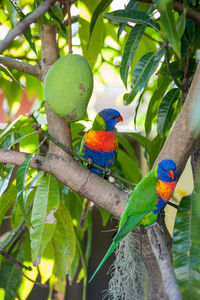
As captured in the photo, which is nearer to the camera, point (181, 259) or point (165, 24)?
point (165, 24)

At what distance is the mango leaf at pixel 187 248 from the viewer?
65 centimetres

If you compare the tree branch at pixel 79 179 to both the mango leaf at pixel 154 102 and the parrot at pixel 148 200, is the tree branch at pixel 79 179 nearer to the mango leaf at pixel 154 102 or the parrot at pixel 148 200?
the parrot at pixel 148 200

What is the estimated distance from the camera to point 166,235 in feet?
2.54

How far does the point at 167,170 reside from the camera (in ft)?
2.45

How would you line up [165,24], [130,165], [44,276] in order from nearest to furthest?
[165,24] < [44,276] < [130,165]

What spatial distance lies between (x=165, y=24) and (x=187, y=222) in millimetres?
421

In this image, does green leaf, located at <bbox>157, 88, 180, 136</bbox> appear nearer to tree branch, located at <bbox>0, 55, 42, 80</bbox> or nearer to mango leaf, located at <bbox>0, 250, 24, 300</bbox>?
tree branch, located at <bbox>0, 55, 42, 80</bbox>

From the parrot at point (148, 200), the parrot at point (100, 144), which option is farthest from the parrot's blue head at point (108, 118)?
the parrot at point (148, 200)

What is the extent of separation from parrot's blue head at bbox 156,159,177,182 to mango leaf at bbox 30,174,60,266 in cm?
25

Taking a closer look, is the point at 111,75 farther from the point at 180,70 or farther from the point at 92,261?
the point at 92,261

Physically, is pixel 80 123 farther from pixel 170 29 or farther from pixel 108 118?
pixel 170 29

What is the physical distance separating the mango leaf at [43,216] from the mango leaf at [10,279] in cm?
42

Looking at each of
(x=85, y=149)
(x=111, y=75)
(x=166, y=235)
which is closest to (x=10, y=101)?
(x=85, y=149)

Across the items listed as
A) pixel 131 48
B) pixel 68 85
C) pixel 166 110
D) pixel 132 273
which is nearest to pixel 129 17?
pixel 131 48
